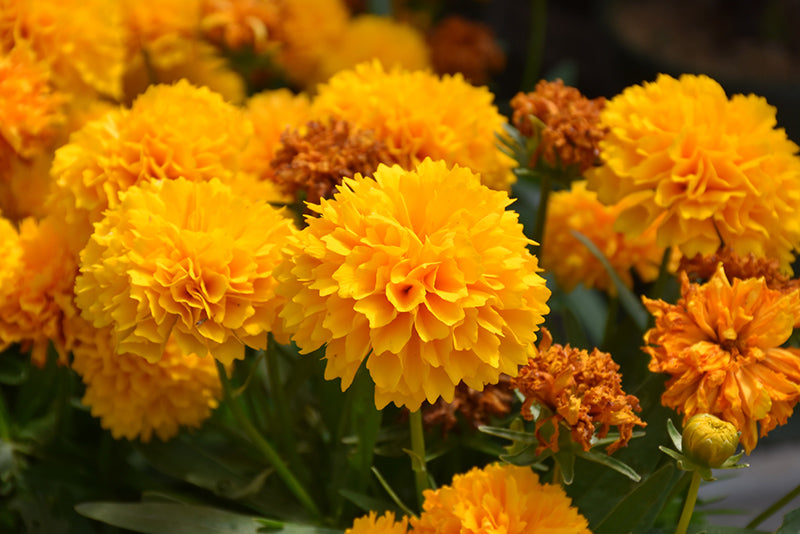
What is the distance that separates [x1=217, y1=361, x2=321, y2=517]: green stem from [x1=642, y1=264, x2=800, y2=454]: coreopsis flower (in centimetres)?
26

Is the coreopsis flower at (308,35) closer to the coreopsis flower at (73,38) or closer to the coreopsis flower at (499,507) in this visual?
the coreopsis flower at (73,38)

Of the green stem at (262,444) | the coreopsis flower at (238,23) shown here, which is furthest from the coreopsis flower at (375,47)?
the green stem at (262,444)

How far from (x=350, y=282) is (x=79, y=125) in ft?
1.54

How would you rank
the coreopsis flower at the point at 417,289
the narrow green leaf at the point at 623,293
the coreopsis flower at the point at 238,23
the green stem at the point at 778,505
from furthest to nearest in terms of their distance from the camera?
the coreopsis flower at the point at 238,23 < the narrow green leaf at the point at 623,293 < the green stem at the point at 778,505 < the coreopsis flower at the point at 417,289

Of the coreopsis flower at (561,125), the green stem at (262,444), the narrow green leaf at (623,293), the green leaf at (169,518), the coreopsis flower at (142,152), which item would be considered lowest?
the green leaf at (169,518)

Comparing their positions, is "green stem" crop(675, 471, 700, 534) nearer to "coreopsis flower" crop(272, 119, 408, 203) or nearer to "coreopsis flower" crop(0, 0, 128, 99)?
"coreopsis flower" crop(272, 119, 408, 203)

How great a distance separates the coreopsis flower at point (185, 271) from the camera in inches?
19.5

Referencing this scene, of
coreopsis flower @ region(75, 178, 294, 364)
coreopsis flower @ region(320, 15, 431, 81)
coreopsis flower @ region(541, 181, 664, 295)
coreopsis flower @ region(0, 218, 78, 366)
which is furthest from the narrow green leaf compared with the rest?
coreopsis flower @ region(320, 15, 431, 81)

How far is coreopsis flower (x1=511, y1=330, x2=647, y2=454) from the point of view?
19.6 inches

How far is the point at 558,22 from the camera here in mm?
1883

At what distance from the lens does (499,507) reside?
19.2 inches

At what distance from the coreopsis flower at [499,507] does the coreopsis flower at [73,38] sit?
48 centimetres

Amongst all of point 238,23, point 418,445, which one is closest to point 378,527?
point 418,445

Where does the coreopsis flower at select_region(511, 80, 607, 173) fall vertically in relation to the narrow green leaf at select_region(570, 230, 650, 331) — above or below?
above
